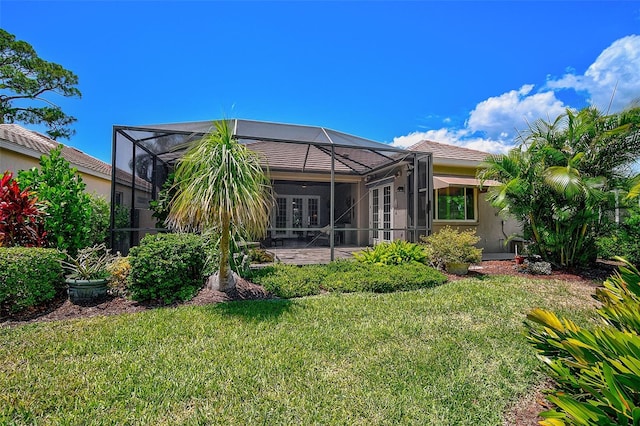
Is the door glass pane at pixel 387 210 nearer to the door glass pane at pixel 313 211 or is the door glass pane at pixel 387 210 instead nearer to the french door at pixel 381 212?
the french door at pixel 381 212

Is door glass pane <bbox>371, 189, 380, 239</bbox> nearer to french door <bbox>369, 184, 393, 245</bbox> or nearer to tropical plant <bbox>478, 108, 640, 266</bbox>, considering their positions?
french door <bbox>369, 184, 393, 245</bbox>

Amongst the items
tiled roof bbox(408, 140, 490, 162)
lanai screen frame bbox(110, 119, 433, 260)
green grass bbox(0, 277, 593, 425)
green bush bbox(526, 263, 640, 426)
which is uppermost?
tiled roof bbox(408, 140, 490, 162)

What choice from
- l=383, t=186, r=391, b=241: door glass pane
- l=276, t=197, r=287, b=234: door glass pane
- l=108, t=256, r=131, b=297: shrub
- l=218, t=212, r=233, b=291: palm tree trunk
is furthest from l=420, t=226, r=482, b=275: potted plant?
l=276, t=197, r=287, b=234: door glass pane

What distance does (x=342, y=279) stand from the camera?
6.18 meters

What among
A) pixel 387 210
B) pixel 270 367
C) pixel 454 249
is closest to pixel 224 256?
pixel 270 367

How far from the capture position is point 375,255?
771cm

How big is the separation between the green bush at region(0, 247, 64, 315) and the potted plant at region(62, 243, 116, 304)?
9.8 inches

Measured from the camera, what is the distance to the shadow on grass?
13.9 ft

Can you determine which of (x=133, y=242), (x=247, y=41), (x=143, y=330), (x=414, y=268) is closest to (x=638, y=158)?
(x=414, y=268)

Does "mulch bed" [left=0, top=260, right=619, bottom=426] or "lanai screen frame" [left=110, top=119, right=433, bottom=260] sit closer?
"mulch bed" [left=0, top=260, right=619, bottom=426]

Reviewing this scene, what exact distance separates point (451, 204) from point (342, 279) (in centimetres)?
698

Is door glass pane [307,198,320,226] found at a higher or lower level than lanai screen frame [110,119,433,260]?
lower

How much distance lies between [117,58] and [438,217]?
11.7 m

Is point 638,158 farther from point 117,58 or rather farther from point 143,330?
point 117,58
